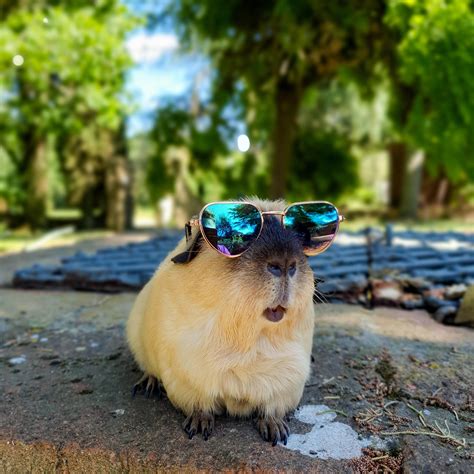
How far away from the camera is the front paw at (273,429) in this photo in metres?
1.62

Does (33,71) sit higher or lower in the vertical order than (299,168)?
higher

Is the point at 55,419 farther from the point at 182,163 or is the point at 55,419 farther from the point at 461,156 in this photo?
the point at 182,163

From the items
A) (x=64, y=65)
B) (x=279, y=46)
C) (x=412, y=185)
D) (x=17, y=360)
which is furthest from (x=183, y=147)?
(x=17, y=360)

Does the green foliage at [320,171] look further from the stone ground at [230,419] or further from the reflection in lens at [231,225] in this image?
the reflection in lens at [231,225]

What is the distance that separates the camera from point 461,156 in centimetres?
814

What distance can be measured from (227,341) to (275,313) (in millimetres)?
180

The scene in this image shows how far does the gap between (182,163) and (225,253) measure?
42.6 feet

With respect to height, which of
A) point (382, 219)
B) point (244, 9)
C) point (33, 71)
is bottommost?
point (382, 219)

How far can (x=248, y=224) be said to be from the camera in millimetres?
1556

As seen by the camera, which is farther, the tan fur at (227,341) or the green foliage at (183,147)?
the green foliage at (183,147)

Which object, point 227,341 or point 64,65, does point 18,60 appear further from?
point 227,341

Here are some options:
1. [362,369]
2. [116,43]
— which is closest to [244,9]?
[116,43]

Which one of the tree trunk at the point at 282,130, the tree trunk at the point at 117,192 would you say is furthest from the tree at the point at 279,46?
the tree trunk at the point at 117,192

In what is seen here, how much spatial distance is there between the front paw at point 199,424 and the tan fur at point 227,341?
23 mm
